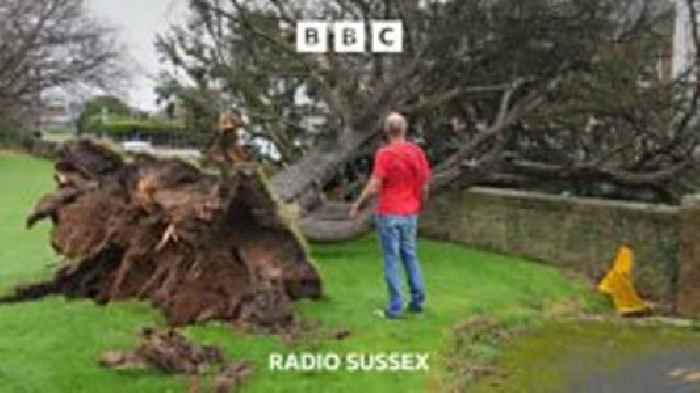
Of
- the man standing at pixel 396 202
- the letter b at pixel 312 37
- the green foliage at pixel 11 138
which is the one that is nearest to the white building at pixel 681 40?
the letter b at pixel 312 37

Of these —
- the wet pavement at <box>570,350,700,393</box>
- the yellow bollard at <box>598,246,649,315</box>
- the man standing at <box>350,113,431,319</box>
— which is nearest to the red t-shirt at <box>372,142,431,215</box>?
the man standing at <box>350,113,431,319</box>

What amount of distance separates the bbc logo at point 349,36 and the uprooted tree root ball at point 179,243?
5.60 m

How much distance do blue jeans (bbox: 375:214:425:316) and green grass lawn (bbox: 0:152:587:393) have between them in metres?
0.26

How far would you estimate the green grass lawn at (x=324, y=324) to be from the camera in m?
9.00

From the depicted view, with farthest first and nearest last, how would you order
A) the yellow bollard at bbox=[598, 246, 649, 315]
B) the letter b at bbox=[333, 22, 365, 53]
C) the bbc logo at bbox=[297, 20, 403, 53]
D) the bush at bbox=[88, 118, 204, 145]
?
the bush at bbox=[88, 118, 204, 145], the letter b at bbox=[333, 22, 365, 53], the bbc logo at bbox=[297, 20, 403, 53], the yellow bollard at bbox=[598, 246, 649, 315]

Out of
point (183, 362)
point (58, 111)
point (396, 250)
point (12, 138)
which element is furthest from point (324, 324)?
point (58, 111)

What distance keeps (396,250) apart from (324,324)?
95 cm

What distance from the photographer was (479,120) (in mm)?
19438

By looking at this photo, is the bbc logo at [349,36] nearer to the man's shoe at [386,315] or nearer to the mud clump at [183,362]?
the man's shoe at [386,315]

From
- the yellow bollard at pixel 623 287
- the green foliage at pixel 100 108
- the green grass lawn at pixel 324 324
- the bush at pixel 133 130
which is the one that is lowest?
the yellow bollard at pixel 623 287

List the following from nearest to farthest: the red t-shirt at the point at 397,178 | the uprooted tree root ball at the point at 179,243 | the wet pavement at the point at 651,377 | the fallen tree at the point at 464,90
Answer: the wet pavement at the point at 651,377 → the uprooted tree root ball at the point at 179,243 → the red t-shirt at the point at 397,178 → the fallen tree at the point at 464,90

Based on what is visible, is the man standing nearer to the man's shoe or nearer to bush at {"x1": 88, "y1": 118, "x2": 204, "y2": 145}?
the man's shoe

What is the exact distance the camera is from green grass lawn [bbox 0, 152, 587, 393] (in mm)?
9000

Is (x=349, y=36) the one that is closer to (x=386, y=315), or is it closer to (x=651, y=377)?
(x=386, y=315)
